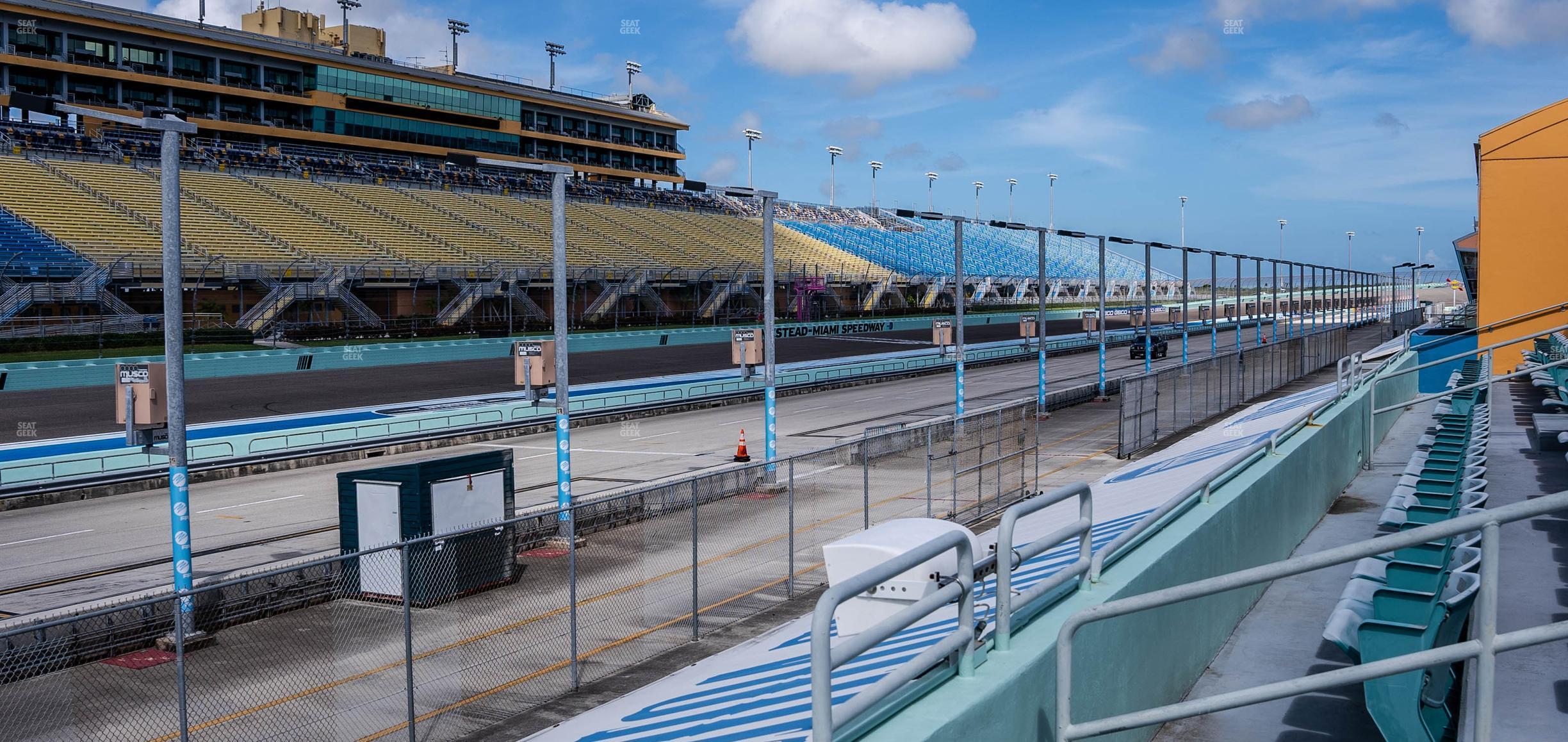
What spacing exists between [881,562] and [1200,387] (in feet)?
120

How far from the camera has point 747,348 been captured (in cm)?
2680

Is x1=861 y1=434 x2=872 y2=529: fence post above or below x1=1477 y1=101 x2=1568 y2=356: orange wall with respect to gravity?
below

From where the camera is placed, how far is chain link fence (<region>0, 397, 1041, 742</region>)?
438 inches

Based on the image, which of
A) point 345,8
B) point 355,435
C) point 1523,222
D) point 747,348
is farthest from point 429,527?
point 345,8

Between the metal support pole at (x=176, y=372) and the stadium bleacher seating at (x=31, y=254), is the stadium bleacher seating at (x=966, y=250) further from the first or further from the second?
the metal support pole at (x=176, y=372)

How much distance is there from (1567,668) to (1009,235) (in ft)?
549

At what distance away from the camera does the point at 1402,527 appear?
885 cm

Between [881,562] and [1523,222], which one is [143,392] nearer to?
[881,562]

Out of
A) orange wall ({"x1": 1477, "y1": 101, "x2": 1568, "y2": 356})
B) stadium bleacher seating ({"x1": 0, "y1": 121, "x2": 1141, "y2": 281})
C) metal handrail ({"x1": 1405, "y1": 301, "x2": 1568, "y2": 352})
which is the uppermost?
stadium bleacher seating ({"x1": 0, "y1": 121, "x2": 1141, "y2": 281})

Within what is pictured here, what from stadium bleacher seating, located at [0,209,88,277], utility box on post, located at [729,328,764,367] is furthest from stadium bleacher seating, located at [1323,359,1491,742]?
stadium bleacher seating, located at [0,209,88,277]

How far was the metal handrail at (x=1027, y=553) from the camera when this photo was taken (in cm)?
479

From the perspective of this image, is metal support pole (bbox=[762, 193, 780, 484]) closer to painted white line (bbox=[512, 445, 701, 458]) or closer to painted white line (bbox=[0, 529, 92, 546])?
painted white line (bbox=[512, 445, 701, 458])

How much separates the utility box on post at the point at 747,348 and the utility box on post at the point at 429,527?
9442 millimetres

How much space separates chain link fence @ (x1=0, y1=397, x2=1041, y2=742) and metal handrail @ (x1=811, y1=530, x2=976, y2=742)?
6807 mm
